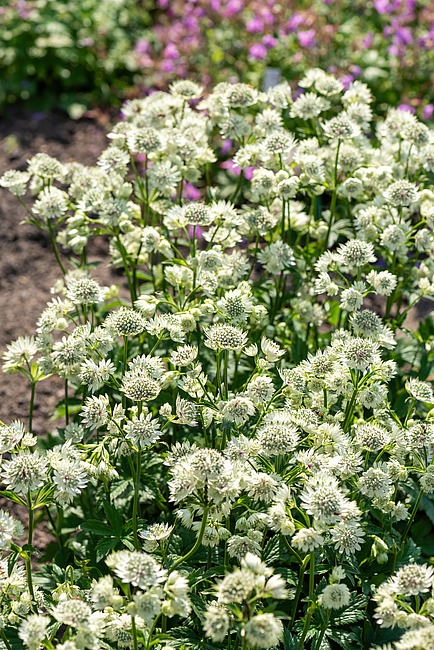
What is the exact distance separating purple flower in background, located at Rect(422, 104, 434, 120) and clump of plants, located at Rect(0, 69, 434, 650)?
2502 millimetres

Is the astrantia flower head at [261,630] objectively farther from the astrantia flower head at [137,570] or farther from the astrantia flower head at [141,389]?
the astrantia flower head at [141,389]

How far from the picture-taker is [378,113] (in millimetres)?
6254

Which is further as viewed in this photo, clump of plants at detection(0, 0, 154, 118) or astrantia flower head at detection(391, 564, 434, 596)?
clump of plants at detection(0, 0, 154, 118)

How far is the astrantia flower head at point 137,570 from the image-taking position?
1.76 metres

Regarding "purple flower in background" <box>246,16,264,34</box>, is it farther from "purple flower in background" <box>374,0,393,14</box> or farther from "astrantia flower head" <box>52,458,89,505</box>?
"astrantia flower head" <box>52,458,89,505</box>

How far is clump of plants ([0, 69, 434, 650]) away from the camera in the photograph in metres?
1.94

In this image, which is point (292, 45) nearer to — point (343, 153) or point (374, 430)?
point (343, 153)

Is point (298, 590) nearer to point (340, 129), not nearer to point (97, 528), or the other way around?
point (97, 528)

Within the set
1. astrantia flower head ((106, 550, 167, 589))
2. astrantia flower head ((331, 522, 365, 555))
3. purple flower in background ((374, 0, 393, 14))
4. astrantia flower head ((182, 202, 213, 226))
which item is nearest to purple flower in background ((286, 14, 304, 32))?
purple flower in background ((374, 0, 393, 14))

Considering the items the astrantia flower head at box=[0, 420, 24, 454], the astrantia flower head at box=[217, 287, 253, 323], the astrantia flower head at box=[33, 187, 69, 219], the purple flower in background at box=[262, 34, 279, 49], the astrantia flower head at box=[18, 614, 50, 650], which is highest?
the purple flower in background at box=[262, 34, 279, 49]

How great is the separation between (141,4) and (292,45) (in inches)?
97.5

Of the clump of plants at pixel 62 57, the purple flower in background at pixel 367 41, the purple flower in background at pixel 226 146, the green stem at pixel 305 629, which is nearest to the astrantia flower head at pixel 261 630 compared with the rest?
the green stem at pixel 305 629

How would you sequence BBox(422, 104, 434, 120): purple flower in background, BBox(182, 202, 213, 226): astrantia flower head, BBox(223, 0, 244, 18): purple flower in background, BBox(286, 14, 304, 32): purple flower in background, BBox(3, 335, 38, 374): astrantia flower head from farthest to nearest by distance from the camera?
BBox(223, 0, 244, 18): purple flower in background, BBox(286, 14, 304, 32): purple flower in background, BBox(422, 104, 434, 120): purple flower in background, BBox(182, 202, 213, 226): astrantia flower head, BBox(3, 335, 38, 374): astrantia flower head

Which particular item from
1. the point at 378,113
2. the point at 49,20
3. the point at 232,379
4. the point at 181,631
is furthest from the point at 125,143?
the point at 49,20
